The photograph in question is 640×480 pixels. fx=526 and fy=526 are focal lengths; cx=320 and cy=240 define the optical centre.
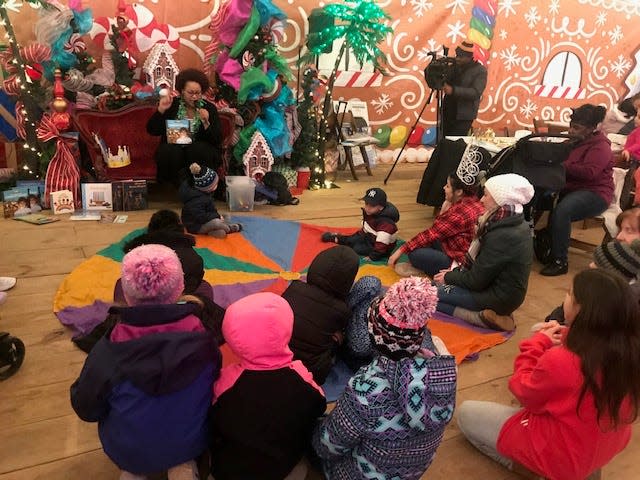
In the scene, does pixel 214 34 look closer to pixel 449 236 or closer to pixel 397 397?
pixel 449 236

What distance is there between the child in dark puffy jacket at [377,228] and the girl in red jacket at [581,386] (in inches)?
72.7

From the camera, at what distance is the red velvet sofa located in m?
4.26

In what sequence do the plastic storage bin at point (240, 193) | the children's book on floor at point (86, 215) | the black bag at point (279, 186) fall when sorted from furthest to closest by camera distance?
1. the black bag at point (279, 186)
2. the plastic storage bin at point (240, 193)
3. the children's book on floor at point (86, 215)

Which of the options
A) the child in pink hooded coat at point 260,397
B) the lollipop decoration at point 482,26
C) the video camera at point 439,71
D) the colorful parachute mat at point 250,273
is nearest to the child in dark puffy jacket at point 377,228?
the colorful parachute mat at point 250,273

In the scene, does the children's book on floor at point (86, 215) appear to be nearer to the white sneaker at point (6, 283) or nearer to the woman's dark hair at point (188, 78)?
the white sneaker at point (6, 283)

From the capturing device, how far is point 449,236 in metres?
3.39

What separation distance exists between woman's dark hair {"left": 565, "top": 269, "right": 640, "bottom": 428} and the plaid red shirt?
1770mm

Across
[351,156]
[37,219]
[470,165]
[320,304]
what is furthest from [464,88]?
[37,219]

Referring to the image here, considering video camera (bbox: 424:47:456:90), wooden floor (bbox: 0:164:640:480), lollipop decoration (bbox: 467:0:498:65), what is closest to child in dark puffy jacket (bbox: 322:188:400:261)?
wooden floor (bbox: 0:164:640:480)

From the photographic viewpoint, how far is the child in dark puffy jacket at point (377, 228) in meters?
3.65

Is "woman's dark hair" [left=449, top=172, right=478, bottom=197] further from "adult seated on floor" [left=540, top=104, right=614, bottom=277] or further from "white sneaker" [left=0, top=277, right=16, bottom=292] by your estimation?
"white sneaker" [left=0, top=277, right=16, bottom=292]

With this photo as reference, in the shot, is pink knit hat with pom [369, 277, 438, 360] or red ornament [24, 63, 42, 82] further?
red ornament [24, 63, 42, 82]

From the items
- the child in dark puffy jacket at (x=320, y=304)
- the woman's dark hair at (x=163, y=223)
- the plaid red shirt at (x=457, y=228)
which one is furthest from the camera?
the plaid red shirt at (x=457, y=228)

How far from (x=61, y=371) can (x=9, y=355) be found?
221 millimetres
